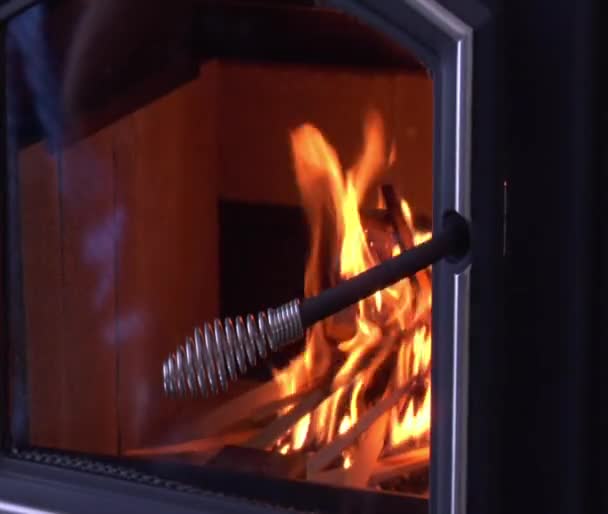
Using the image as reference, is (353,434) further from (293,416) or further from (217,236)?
(217,236)

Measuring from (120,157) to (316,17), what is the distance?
253 millimetres

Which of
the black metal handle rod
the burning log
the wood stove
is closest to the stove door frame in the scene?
the black metal handle rod

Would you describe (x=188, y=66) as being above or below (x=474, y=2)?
above

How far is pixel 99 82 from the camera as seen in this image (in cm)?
117

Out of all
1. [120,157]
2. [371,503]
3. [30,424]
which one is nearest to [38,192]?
[120,157]

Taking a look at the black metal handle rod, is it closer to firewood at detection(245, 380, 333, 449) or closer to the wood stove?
the wood stove

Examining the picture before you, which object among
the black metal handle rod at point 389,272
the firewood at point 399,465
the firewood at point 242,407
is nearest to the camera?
the black metal handle rod at point 389,272

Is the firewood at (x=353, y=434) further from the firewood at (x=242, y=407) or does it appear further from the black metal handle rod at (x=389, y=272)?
the black metal handle rod at (x=389, y=272)

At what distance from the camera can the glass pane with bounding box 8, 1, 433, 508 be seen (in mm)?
1135

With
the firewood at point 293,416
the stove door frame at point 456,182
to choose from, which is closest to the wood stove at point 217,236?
the firewood at point 293,416

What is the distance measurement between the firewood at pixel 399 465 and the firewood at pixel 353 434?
1.4 inches

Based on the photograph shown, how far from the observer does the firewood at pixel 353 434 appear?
1142 mm

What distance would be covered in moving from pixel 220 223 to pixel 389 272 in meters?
0.44

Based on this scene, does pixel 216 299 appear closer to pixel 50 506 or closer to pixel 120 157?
pixel 120 157
